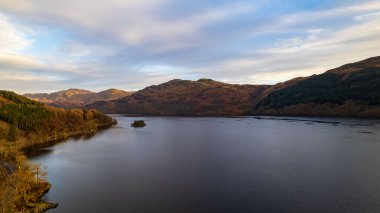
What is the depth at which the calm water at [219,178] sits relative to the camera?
34.9 m

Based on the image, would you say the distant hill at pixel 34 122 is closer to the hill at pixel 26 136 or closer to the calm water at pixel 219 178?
the hill at pixel 26 136

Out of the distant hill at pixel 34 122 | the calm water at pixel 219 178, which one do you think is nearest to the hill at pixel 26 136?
the distant hill at pixel 34 122

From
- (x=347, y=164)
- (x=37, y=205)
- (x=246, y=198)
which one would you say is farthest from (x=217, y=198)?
(x=347, y=164)

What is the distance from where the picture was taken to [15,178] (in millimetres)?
37844

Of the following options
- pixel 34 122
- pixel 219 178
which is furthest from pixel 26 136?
pixel 219 178

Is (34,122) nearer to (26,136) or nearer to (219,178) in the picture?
(26,136)

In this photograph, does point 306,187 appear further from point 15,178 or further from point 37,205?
point 15,178

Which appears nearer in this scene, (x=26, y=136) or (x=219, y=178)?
(x=219, y=178)

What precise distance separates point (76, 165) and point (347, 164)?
50094 mm

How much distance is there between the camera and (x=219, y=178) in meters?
46.6

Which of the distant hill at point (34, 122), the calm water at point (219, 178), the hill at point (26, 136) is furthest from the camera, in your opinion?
the distant hill at point (34, 122)

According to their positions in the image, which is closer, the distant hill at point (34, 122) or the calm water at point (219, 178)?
the calm water at point (219, 178)

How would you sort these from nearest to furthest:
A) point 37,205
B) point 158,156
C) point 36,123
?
point 37,205, point 158,156, point 36,123

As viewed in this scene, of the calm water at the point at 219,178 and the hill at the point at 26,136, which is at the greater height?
the hill at the point at 26,136
